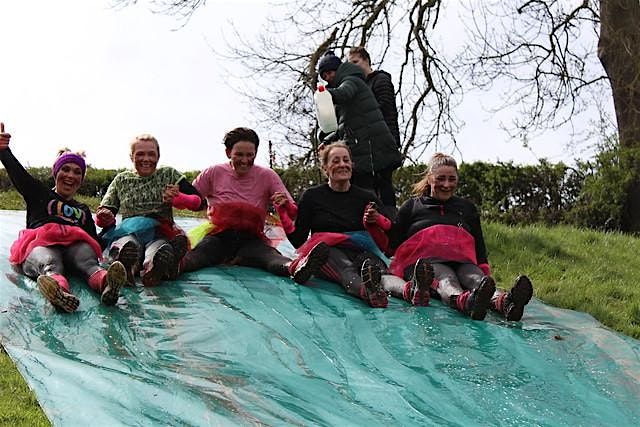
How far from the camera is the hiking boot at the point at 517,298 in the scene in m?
4.26

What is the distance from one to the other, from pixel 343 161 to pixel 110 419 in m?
2.70

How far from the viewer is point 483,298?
13.6 feet

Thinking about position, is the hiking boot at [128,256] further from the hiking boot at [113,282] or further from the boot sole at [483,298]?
the boot sole at [483,298]

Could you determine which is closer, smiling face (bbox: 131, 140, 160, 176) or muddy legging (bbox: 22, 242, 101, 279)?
muddy legging (bbox: 22, 242, 101, 279)

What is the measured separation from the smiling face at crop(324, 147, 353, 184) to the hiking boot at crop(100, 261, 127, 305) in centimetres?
161

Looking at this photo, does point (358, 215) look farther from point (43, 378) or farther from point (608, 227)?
point (608, 227)

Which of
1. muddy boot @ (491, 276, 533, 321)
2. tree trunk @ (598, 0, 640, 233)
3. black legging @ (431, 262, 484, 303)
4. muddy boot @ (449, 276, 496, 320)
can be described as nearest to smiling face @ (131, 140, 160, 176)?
black legging @ (431, 262, 484, 303)

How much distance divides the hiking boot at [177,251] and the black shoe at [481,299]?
167 cm

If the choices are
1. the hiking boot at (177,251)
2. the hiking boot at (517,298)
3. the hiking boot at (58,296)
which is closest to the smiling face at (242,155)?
the hiking boot at (177,251)

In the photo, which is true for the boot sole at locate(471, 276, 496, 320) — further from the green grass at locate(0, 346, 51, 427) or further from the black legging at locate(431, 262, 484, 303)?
the green grass at locate(0, 346, 51, 427)

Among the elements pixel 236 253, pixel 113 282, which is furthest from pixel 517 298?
pixel 113 282

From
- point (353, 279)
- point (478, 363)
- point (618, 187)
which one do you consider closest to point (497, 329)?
point (478, 363)

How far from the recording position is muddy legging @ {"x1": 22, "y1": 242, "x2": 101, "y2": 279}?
168 inches

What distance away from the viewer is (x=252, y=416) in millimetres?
2812
